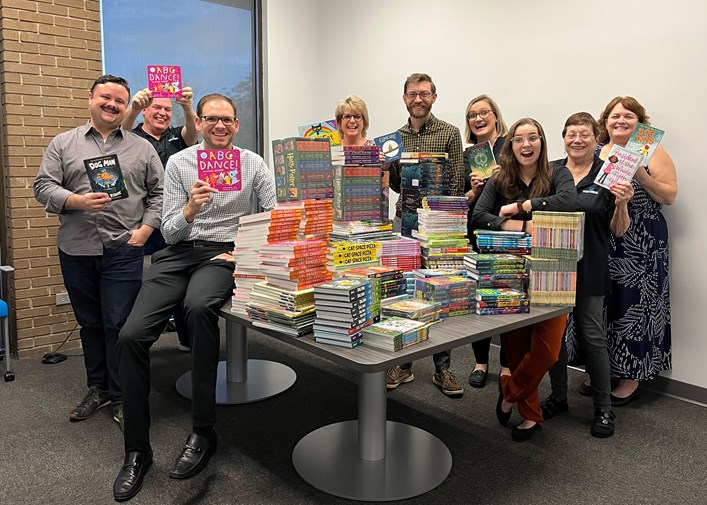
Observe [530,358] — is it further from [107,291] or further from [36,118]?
[36,118]

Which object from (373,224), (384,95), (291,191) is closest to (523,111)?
(384,95)

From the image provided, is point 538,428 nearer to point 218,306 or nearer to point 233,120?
point 218,306

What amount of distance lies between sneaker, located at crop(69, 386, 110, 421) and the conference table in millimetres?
1169

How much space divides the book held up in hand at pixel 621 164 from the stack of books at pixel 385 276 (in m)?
1.01

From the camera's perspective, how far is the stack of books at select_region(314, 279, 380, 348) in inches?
76.9

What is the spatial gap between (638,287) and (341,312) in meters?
2.11

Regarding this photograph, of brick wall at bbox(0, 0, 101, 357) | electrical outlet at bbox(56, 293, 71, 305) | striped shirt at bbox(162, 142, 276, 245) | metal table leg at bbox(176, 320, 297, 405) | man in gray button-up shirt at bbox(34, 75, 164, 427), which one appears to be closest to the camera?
striped shirt at bbox(162, 142, 276, 245)

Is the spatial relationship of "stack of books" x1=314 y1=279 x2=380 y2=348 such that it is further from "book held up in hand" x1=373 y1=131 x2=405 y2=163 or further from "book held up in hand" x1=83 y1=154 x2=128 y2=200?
"book held up in hand" x1=83 y1=154 x2=128 y2=200

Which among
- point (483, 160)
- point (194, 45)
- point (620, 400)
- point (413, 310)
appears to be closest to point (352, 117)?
point (483, 160)

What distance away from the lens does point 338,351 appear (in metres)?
1.92

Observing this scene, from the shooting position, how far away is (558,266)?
2.41 meters

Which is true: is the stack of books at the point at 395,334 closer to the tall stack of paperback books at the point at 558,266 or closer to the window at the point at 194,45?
the tall stack of paperback books at the point at 558,266

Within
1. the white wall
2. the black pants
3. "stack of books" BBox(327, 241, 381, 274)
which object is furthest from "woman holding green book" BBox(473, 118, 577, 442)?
the black pants

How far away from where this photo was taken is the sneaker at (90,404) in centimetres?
304
